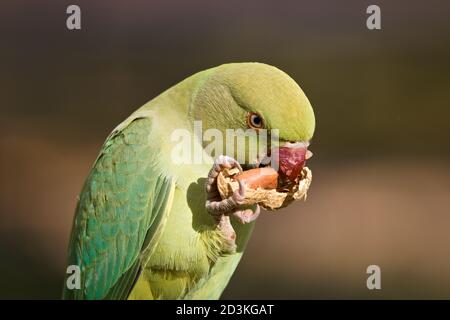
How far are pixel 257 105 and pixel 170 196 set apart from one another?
1.25 feet

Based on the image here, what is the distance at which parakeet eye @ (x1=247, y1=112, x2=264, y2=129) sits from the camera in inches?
78.4

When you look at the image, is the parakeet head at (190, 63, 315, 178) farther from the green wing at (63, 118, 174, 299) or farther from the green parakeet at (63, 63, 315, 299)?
the green wing at (63, 118, 174, 299)

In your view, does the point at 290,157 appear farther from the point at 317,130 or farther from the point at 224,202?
the point at 317,130

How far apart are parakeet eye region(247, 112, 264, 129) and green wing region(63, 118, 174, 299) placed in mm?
305

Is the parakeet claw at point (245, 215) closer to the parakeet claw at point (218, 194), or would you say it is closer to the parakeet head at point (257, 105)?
the parakeet claw at point (218, 194)

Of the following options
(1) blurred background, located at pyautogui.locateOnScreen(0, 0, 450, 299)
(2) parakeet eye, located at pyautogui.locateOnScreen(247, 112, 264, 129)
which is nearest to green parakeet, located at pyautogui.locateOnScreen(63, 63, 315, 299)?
(2) parakeet eye, located at pyautogui.locateOnScreen(247, 112, 264, 129)

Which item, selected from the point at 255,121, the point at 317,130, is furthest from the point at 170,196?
the point at 317,130

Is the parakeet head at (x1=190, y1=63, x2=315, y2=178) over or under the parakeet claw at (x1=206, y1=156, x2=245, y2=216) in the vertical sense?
over

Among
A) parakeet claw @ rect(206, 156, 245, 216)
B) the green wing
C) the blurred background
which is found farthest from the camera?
the blurred background

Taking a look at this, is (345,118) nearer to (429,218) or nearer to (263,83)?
(429,218)

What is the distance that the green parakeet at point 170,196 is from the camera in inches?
78.2

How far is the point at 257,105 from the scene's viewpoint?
1.98 m

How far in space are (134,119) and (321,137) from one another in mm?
2555

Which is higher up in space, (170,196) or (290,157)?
(290,157)
